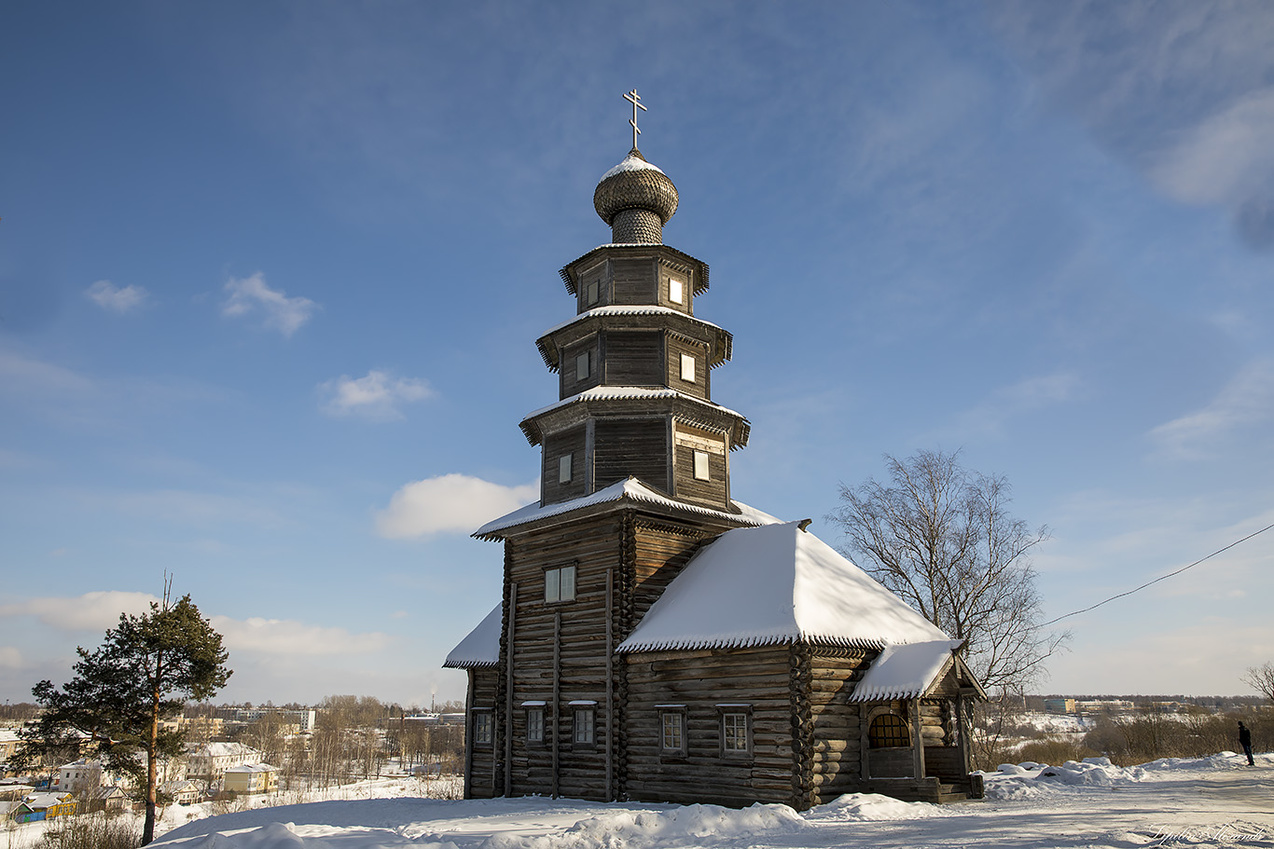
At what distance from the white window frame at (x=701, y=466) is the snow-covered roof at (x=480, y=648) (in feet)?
24.3

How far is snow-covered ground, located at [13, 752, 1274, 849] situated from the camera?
1117 centimetres

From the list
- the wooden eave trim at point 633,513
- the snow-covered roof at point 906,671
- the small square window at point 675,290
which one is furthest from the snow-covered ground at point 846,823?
the small square window at point 675,290

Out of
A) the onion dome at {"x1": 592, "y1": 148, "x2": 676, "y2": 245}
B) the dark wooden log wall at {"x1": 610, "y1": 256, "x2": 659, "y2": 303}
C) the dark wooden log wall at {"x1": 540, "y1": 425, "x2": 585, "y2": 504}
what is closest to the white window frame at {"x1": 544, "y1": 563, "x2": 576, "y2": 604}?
the dark wooden log wall at {"x1": 540, "y1": 425, "x2": 585, "y2": 504}

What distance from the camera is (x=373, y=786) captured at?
73.6 m

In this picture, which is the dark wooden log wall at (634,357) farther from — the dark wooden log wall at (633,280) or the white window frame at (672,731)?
the white window frame at (672,731)

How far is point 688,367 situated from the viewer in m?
25.3

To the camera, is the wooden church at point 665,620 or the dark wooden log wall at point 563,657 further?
the dark wooden log wall at point 563,657

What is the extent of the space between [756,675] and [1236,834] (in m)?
9.37

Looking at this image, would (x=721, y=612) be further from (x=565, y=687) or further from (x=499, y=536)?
(x=499, y=536)

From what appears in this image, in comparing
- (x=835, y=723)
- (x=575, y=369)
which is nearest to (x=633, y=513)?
(x=575, y=369)

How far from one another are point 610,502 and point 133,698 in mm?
20166

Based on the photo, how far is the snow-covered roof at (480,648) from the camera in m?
25.6

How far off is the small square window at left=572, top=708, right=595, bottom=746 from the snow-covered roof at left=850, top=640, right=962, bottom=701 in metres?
6.79

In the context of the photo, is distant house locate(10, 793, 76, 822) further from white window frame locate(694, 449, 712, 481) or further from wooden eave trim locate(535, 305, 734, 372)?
white window frame locate(694, 449, 712, 481)
